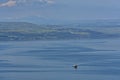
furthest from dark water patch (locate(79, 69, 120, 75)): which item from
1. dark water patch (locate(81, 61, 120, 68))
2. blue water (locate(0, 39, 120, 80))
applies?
dark water patch (locate(81, 61, 120, 68))

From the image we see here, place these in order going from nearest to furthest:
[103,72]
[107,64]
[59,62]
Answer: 1. [103,72]
2. [107,64]
3. [59,62]

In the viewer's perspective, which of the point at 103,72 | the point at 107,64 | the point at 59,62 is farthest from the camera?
the point at 59,62

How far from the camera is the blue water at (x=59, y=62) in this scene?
35094 mm

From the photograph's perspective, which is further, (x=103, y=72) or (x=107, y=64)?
(x=107, y=64)

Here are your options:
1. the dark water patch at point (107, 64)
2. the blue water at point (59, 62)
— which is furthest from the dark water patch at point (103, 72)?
the dark water patch at point (107, 64)

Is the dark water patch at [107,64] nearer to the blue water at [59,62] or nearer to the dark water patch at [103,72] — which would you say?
the blue water at [59,62]

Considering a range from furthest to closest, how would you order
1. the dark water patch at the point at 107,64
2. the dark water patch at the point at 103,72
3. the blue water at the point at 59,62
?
the dark water patch at the point at 107,64
the dark water patch at the point at 103,72
the blue water at the point at 59,62

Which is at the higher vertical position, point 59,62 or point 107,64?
point 59,62

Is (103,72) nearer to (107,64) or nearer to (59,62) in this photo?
(107,64)

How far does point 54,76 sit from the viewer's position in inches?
1373

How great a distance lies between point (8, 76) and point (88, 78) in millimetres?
5178

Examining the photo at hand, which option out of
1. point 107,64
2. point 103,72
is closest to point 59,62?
point 107,64

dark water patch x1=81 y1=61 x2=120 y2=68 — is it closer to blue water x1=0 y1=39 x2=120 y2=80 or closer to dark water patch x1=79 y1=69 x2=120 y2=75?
blue water x1=0 y1=39 x2=120 y2=80

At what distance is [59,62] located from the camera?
1716 inches
